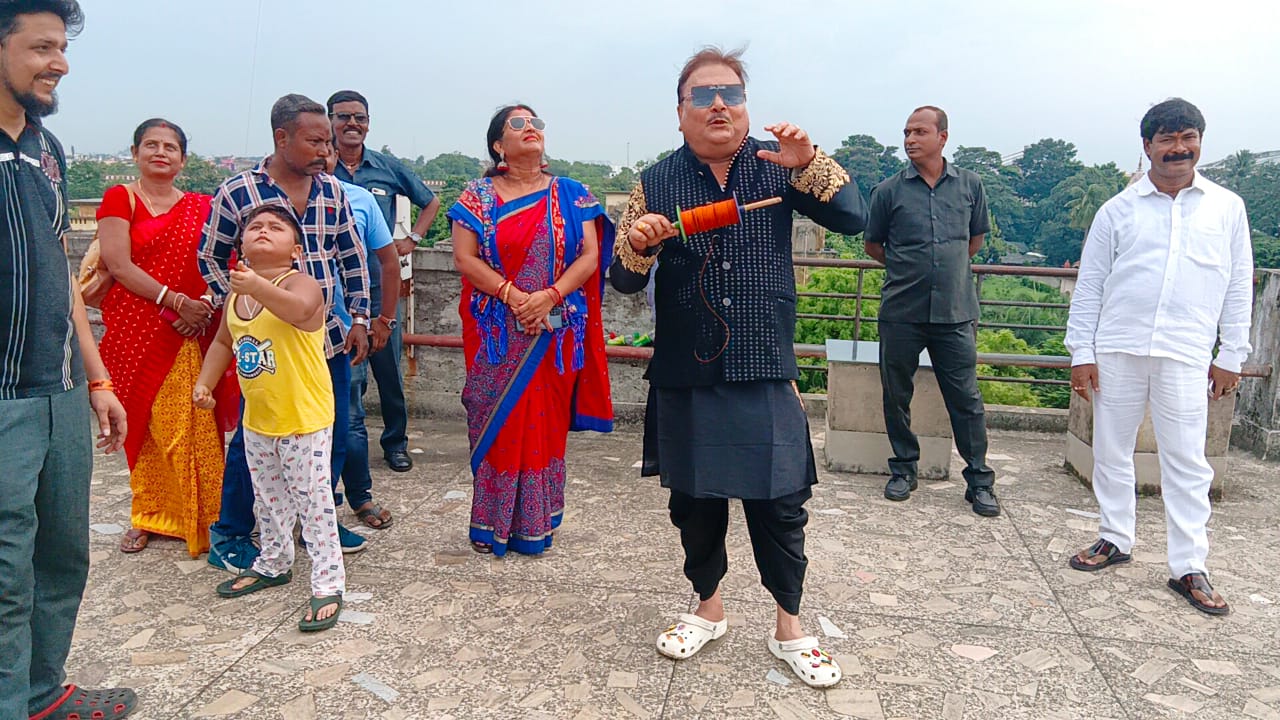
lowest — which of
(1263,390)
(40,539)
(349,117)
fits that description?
(1263,390)

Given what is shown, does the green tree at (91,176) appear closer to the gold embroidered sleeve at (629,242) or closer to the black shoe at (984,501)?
the gold embroidered sleeve at (629,242)

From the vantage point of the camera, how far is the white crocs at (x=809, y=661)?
2.86m

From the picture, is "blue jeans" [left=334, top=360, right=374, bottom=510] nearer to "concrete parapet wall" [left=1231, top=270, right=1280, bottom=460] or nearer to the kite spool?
the kite spool

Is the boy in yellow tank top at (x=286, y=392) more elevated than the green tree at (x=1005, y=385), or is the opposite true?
the boy in yellow tank top at (x=286, y=392)

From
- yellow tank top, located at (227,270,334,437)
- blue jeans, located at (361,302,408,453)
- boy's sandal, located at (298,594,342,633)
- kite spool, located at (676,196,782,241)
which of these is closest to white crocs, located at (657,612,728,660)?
boy's sandal, located at (298,594,342,633)

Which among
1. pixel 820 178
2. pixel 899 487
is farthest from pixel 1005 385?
pixel 820 178

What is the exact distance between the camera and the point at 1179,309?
3621 mm

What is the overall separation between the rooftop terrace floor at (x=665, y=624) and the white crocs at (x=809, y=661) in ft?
0.15

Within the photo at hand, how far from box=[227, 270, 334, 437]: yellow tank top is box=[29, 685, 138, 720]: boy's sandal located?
965mm

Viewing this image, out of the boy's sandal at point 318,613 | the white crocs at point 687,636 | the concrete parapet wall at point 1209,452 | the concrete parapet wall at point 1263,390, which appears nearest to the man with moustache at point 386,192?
the boy's sandal at point 318,613

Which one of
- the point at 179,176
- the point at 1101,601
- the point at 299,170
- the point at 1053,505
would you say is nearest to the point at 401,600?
the point at 299,170

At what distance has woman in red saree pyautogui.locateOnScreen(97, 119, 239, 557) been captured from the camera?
374cm

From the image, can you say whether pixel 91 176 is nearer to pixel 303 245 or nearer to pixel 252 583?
pixel 303 245

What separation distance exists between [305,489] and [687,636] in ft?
4.87
